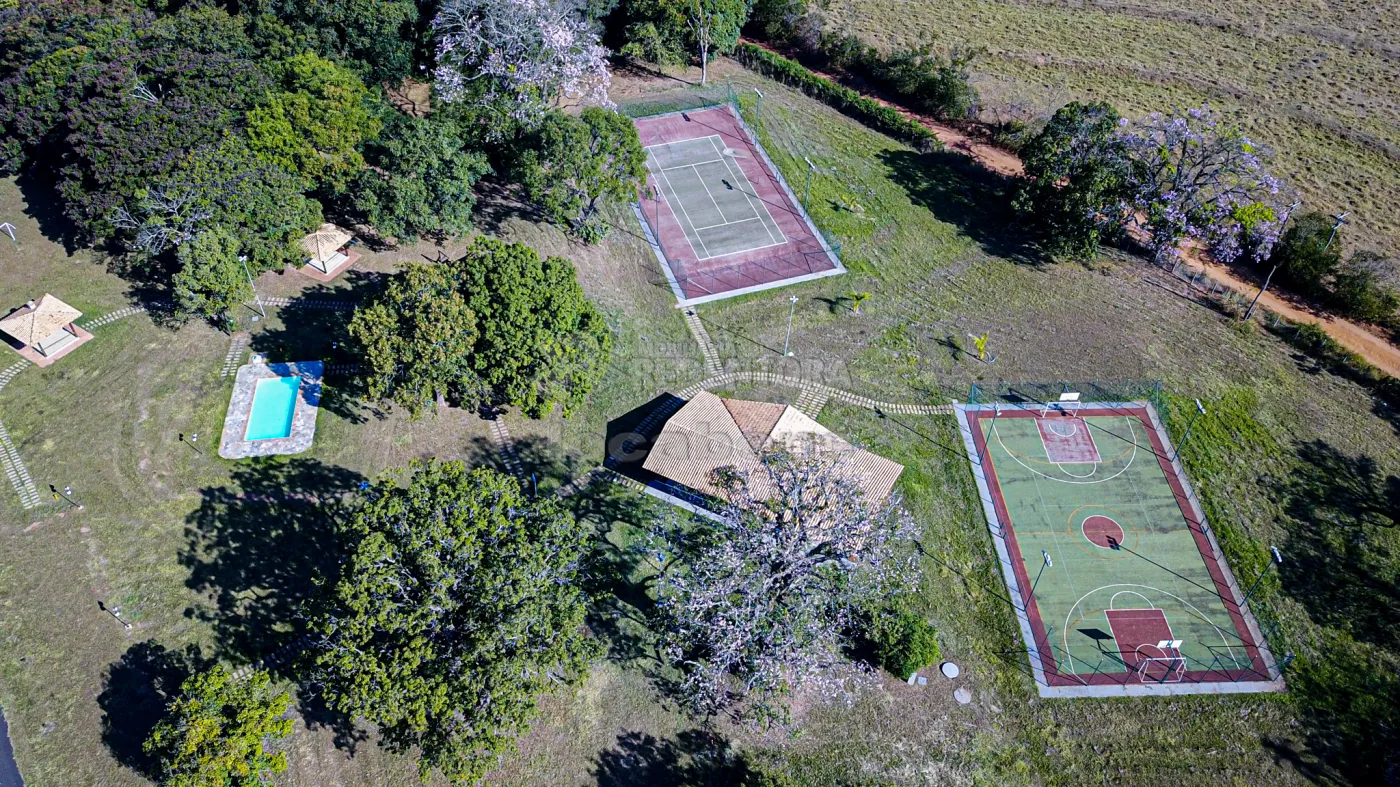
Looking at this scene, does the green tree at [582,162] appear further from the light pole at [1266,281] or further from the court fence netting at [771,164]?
the light pole at [1266,281]

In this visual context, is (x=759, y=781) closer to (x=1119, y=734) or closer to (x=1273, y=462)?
(x=1119, y=734)

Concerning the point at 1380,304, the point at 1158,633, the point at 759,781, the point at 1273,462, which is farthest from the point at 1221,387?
the point at 759,781

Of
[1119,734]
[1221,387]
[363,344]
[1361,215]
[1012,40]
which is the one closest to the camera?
[1119,734]

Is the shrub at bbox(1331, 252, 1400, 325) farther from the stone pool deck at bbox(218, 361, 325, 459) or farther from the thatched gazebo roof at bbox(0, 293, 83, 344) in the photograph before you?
the thatched gazebo roof at bbox(0, 293, 83, 344)

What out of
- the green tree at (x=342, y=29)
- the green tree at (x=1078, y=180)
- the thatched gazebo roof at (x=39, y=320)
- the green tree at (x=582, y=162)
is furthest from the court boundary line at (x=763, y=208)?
the thatched gazebo roof at (x=39, y=320)

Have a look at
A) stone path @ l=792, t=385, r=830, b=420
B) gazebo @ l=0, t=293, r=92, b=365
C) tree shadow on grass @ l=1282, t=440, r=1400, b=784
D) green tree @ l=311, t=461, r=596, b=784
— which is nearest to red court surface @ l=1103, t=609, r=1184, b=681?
tree shadow on grass @ l=1282, t=440, r=1400, b=784

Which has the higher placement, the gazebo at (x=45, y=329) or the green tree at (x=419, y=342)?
the green tree at (x=419, y=342)
